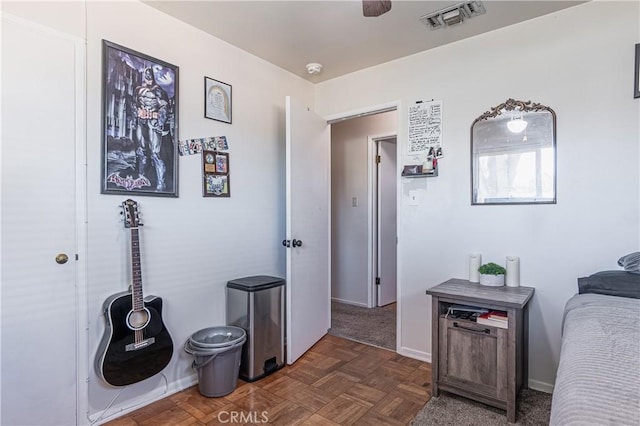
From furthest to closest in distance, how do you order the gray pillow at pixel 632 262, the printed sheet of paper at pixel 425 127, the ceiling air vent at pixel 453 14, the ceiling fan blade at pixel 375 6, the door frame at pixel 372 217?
the door frame at pixel 372 217, the printed sheet of paper at pixel 425 127, the ceiling air vent at pixel 453 14, the gray pillow at pixel 632 262, the ceiling fan blade at pixel 375 6

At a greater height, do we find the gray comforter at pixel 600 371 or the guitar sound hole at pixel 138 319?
the gray comforter at pixel 600 371

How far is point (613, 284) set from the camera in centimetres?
169

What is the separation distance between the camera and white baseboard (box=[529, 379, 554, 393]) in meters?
2.15

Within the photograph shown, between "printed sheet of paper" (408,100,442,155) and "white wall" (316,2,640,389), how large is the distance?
54 mm

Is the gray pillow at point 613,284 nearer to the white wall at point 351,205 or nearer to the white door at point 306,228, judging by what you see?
the white door at point 306,228

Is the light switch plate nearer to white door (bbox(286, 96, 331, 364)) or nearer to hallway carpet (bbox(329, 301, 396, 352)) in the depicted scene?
white door (bbox(286, 96, 331, 364))

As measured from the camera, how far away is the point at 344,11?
2115 mm

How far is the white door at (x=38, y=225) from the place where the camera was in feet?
5.24

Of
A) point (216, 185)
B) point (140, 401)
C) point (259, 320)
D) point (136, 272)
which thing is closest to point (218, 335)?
point (259, 320)

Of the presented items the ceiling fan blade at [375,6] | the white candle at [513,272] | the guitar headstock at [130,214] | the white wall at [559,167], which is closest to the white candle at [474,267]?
the white wall at [559,167]

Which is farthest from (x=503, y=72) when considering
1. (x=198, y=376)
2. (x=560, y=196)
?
(x=198, y=376)

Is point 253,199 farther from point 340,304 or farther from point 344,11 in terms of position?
point 340,304

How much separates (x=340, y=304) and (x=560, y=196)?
8.90 feet

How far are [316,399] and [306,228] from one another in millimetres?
1227
